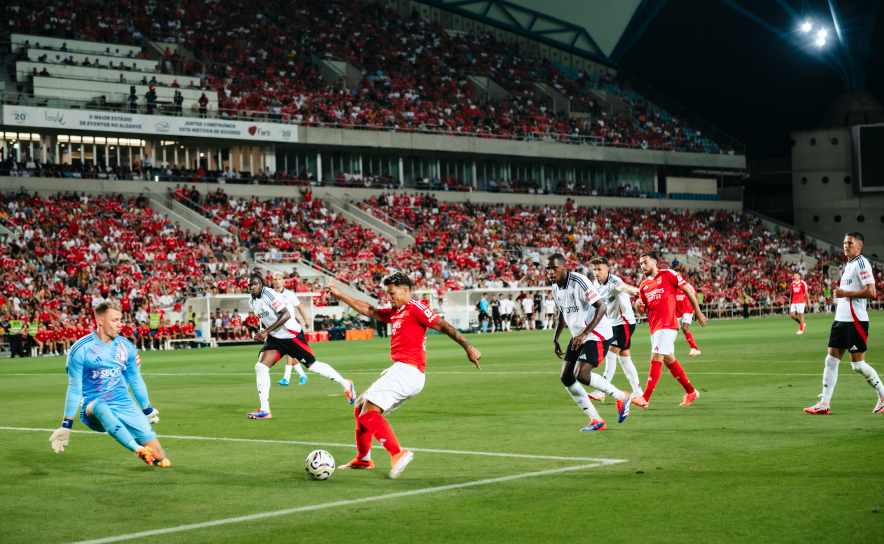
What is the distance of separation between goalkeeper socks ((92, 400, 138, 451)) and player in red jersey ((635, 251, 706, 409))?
756 cm

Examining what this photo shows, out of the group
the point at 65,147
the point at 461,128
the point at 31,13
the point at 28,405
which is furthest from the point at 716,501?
the point at 461,128

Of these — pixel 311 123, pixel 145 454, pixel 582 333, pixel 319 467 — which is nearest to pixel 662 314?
pixel 582 333

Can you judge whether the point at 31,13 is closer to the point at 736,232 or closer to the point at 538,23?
the point at 538,23

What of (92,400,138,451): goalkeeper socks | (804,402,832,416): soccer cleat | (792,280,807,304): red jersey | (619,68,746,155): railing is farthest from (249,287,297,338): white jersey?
(619,68,746,155): railing

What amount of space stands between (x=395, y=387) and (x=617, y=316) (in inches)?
264

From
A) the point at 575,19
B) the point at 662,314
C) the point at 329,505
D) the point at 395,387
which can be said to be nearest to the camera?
the point at 329,505

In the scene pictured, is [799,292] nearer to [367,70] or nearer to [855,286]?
[855,286]

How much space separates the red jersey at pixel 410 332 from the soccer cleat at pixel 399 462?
843 millimetres

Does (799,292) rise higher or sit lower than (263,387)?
higher

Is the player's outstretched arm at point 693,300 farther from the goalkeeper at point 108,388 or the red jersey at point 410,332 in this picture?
the goalkeeper at point 108,388

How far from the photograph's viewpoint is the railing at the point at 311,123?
47725mm

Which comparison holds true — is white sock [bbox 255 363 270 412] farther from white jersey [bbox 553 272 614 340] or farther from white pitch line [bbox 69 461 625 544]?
white pitch line [bbox 69 461 625 544]

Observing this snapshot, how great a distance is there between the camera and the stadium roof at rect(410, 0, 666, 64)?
2899 inches

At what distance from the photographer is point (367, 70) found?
62688 mm
